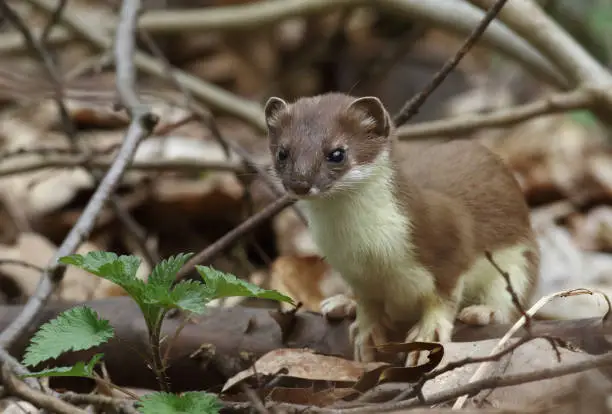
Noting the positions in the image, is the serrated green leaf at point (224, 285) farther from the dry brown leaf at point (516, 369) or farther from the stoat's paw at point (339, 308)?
the stoat's paw at point (339, 308)

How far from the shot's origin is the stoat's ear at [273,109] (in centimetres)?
337

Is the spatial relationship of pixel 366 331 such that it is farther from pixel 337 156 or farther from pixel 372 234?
pixel 337 156

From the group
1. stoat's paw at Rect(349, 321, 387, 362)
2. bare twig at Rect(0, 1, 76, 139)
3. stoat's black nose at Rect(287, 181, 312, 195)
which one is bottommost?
stoat's paw at Rect(349, 321, 387, 362)

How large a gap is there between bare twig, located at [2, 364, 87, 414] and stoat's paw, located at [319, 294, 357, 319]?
139 centimetres

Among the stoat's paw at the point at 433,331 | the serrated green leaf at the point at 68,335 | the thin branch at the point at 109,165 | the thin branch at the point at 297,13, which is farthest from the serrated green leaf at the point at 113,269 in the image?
the thin branch at the point at 297,13

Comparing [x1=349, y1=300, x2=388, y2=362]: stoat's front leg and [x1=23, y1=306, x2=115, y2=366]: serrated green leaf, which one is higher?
[x1=23, y1=306, x2=115, y2=366]: serrated green leaf

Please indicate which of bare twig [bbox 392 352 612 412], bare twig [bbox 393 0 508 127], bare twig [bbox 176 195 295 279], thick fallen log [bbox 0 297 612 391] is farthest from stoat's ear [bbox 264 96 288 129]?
bare twig [bbox 392 352 612 412]

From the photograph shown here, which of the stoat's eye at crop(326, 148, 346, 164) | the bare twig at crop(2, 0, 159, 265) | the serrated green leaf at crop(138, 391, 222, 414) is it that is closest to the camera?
the serrated green leaf at crop(138, 391, 222, 414)

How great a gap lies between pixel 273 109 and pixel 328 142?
1.05ft

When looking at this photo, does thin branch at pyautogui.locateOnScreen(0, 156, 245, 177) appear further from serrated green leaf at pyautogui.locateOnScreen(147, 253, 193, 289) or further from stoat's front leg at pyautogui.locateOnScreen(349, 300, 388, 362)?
serrated green leaf at pyautogui.locateOnScreen(147, 253, 193, 289)

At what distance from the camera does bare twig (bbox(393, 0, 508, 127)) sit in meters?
3.35

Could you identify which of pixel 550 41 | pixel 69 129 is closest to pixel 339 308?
pixel 550 41

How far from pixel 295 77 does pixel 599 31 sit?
8.89ft

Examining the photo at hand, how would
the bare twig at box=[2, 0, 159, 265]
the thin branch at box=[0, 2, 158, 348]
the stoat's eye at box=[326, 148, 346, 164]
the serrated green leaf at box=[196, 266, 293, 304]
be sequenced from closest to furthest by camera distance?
1. the serrated green leaf at box=[196, 266, 293, 304]
2. the thin branch at box=[0, 2, 158, 348]
3. the stoat's eye at box=[326, 148, 346, 164]
4. the bare twig at box=[2, 0, 159, 265]
